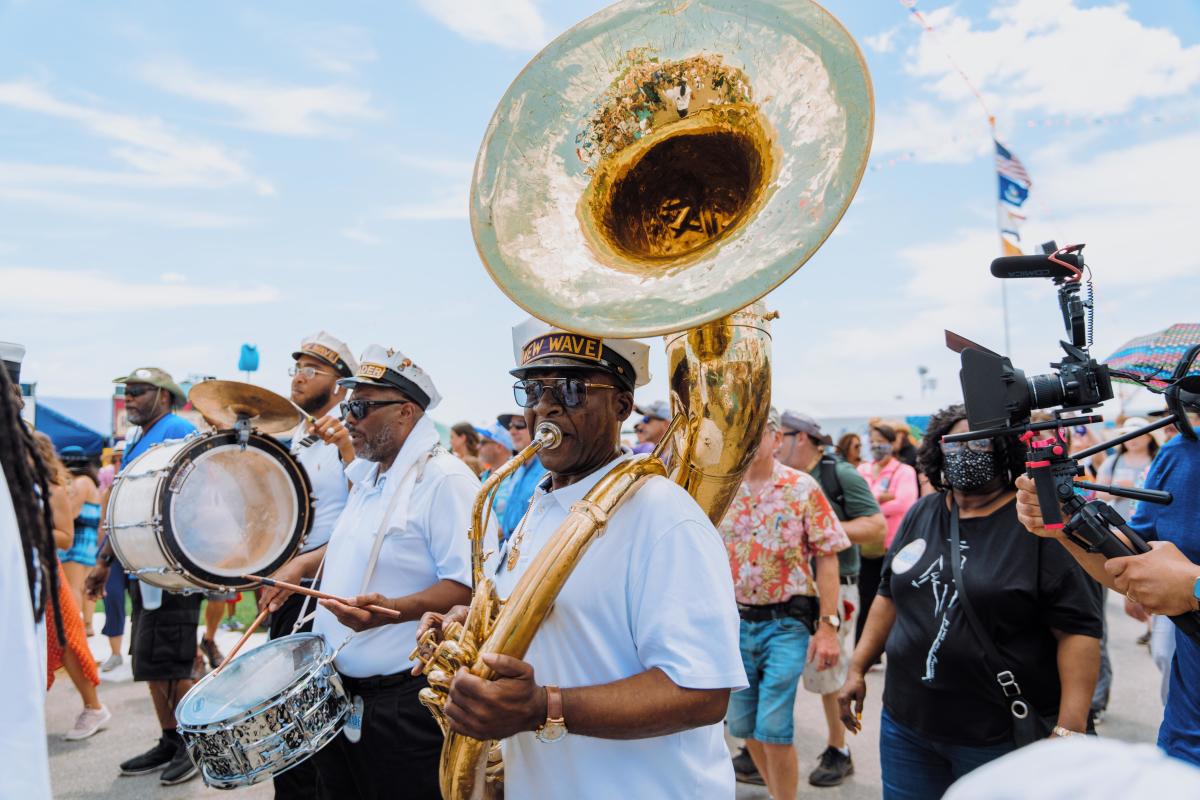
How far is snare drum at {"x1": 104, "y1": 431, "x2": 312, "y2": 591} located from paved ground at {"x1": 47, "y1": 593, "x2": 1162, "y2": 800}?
5.73 ft

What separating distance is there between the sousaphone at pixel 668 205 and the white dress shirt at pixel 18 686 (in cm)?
72

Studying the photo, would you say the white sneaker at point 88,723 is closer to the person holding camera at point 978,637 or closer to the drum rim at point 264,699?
the drum rim at point 264,699

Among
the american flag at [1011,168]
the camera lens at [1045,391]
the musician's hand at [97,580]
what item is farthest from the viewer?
the american flag at [1011,168]

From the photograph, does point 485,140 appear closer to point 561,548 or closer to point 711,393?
point 711,393

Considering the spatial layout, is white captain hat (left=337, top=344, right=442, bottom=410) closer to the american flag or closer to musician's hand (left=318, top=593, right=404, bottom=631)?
musician's hand (left=318, top=593, right=404, bottom=631)

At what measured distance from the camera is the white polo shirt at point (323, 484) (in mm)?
3953

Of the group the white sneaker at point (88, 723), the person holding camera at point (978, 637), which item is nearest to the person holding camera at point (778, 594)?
the person holding camera at point (978, 637)

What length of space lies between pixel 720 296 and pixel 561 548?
2.00ft

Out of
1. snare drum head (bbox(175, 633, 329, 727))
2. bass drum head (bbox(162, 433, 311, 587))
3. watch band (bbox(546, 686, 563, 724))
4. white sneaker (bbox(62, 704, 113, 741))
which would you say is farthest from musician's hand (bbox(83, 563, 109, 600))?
watch band (bbox(546, 686, 563, 724))

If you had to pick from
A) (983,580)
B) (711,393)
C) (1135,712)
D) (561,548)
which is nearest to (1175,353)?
(983,580)

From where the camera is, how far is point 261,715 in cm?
239

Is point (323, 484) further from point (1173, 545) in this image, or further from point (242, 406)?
point (1173, 545)

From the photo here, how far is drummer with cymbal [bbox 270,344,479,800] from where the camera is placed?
9.02 ft

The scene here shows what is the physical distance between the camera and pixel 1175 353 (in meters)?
2.10
